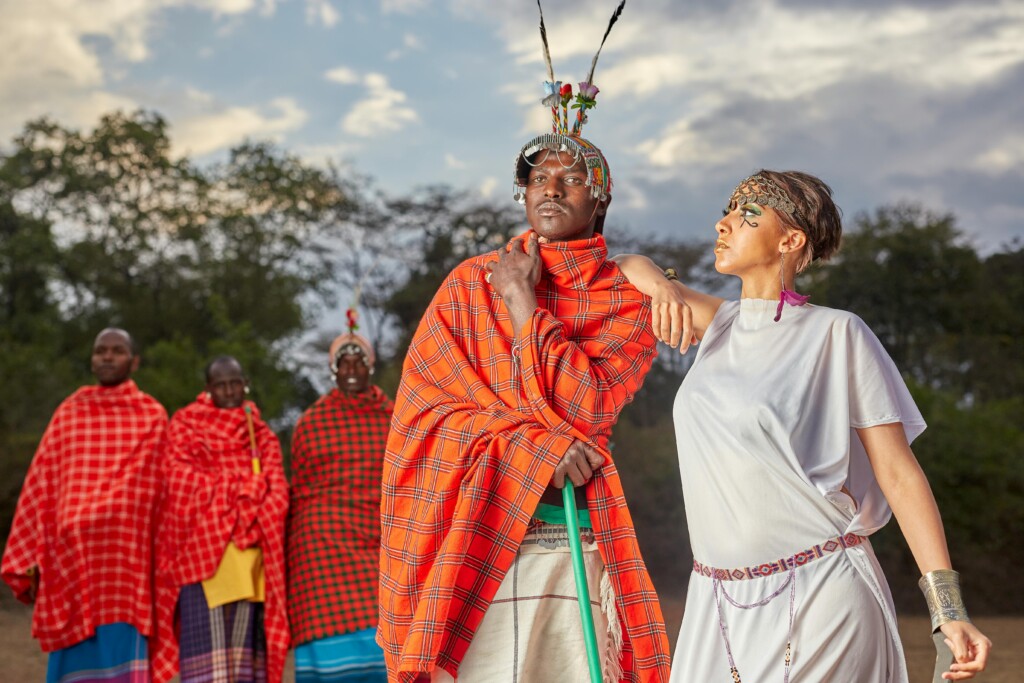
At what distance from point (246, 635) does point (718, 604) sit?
478cm

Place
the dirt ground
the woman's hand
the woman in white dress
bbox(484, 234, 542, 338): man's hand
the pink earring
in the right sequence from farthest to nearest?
the dirt ground → bbox(484, 234, 542, 338): man's hand → the pink earring → the woman in white dress → the woman's hand

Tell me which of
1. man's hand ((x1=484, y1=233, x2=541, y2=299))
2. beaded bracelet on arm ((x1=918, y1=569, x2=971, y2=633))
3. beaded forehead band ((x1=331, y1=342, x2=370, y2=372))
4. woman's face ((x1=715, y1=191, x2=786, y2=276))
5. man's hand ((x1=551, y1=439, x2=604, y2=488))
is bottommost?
beaded bracelet on arm ((x1=918, y1=569, x2=971, y2=633))

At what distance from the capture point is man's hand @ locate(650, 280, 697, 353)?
3295mm

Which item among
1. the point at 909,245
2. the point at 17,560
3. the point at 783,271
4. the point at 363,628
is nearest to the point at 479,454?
the point at 783,271

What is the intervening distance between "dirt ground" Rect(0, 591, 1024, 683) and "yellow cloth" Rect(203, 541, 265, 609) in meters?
2.98

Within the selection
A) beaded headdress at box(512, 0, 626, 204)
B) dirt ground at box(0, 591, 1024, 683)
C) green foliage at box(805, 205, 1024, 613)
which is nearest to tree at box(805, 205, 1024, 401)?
green foliage at box(805, 205, 1024, 613)

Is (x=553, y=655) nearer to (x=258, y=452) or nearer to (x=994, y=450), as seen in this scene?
(x=258, y=452)

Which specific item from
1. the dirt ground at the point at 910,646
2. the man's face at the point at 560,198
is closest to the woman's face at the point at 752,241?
the man's face at the point at 560,198

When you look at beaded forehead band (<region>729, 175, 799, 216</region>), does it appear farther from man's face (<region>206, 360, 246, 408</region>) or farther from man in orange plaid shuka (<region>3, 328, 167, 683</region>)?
man in orange plaid shuka (<region>3, 328, 167, 683</region>)

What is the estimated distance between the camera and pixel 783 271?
3.14m

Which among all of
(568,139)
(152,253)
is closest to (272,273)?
(152,253)

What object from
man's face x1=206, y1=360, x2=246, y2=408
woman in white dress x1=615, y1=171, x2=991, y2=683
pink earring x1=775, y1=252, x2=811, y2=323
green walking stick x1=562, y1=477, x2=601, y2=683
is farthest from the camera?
man's face x1=206, y1=360, x2=246, y2=408

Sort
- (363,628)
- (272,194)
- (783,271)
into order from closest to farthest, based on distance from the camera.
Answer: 1. (783,271)
2. (363,628)
3. (272,194)

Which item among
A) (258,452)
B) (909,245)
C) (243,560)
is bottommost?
(243,560)
